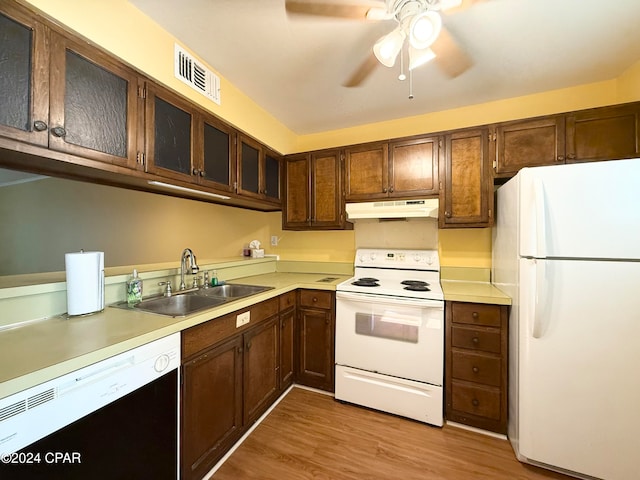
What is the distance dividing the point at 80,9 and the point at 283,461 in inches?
102

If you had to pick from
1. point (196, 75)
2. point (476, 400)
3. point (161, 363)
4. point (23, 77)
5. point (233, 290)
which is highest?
point (196, 75)

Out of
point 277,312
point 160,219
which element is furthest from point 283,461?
point 160,219

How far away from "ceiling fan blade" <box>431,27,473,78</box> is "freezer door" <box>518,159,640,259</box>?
0.93 meters

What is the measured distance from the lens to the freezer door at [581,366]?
4.32 ft

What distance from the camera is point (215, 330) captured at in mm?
1415

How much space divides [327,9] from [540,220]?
5.40ft

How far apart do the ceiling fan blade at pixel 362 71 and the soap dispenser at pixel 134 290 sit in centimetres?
205

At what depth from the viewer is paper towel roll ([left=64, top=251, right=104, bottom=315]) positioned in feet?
4.01

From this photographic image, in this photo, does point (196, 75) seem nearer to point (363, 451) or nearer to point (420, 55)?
point (420, 55)

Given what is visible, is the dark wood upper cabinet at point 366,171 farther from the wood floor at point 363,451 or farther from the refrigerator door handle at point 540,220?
the wood floor at point 363,451

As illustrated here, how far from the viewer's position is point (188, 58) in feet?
5.62

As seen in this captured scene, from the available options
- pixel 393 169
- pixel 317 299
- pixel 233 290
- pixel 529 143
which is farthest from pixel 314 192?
pixel 529 143

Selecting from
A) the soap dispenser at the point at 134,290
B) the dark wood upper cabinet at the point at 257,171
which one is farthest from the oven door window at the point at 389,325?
the soap dispenser at the point at 134,290

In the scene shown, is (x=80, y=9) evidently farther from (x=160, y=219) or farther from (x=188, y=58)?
(x=160, y=219)
